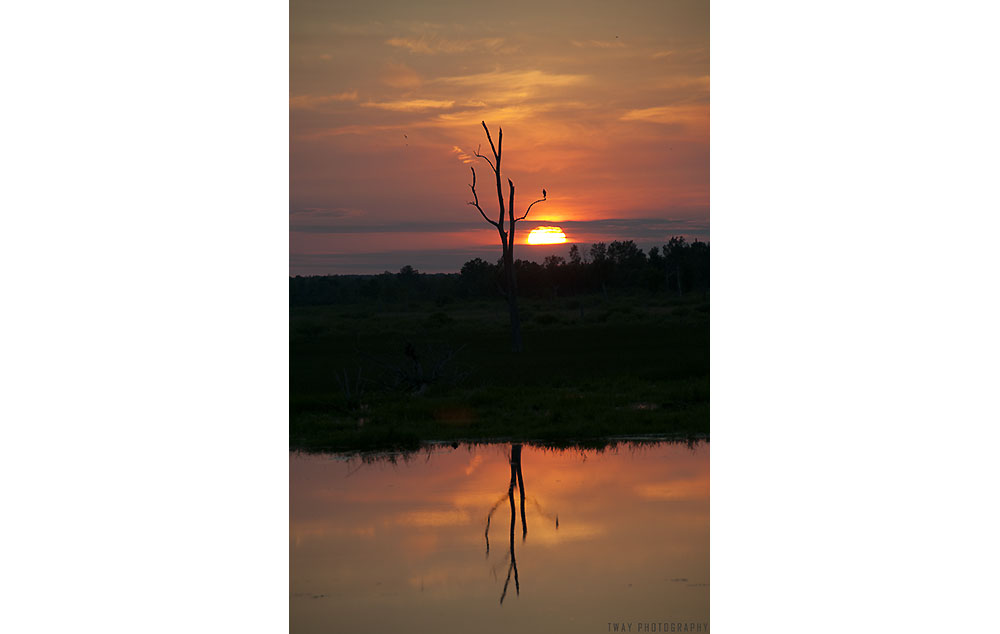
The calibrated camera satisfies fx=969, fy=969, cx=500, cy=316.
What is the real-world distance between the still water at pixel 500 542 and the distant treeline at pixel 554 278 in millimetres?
1016

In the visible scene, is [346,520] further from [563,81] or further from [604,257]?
[563,81]

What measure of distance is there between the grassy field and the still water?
0.98 feet

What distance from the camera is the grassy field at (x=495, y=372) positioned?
19.6 ft

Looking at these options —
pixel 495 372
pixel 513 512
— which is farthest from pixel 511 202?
pixel 513 512

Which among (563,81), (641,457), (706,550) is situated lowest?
(706,550)

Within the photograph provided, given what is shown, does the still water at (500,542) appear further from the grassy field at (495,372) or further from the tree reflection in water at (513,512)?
the grassy field at (495,372)

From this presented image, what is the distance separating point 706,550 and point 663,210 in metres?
2.11

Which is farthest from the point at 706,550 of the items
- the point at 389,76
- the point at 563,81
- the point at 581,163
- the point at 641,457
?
the point at 389,76

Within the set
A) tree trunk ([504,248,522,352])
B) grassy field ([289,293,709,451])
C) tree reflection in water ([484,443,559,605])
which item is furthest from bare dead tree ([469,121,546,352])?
tree reflection in water ([484,443,559,605])

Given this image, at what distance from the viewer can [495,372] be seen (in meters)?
6.34

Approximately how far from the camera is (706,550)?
5121 mm

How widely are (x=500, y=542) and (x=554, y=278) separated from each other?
196 centimetres

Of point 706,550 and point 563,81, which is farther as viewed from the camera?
point 563,81

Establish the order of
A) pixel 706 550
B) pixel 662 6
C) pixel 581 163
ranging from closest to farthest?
pixel 706 550, pixel 662 6, pixel 581 163
